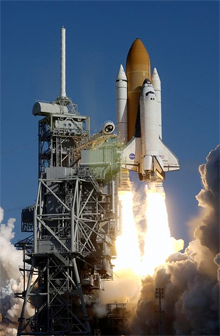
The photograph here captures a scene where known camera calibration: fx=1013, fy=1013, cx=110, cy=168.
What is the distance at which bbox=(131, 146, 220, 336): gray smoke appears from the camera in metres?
76.4

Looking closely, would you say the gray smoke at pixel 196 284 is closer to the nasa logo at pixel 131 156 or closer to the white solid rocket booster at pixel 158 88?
the nasa logo at pixel 131 156

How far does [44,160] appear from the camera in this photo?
96500 mm

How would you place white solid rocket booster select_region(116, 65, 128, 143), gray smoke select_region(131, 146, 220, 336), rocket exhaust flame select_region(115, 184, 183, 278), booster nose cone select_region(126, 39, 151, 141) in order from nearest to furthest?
gray smoke select_region(131, 146, 220, 336) < rocket exhaust flame select_region(115, 184, 183, 278) < booster nose cone select_region(126, 39, 151, 141) < white solid rocket booster select_region(116, 65, 128, 143)

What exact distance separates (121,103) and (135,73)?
3248mm

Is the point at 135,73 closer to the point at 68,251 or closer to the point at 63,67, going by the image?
the point at 63,67

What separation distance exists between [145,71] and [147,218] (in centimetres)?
1442

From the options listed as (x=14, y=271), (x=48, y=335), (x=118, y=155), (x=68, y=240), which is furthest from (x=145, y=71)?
(x=14, y=271)

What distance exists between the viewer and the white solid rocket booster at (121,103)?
96.1 metres

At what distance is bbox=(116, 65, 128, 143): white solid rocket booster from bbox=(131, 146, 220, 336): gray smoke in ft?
50.5

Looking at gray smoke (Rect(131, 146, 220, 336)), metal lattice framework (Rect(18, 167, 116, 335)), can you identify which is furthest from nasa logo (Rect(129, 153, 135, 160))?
gray smoke (Rect(131, 146, 220, 336))

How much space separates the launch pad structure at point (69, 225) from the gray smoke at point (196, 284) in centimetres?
570

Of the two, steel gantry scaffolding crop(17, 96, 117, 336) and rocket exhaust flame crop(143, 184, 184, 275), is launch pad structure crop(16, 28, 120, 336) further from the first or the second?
rocket exhaust flame crop(143, 184, 184, 275)

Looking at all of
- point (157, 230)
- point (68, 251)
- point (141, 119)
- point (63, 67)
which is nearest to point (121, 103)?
point (141, 119)

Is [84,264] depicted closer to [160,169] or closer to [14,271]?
[160,169]
